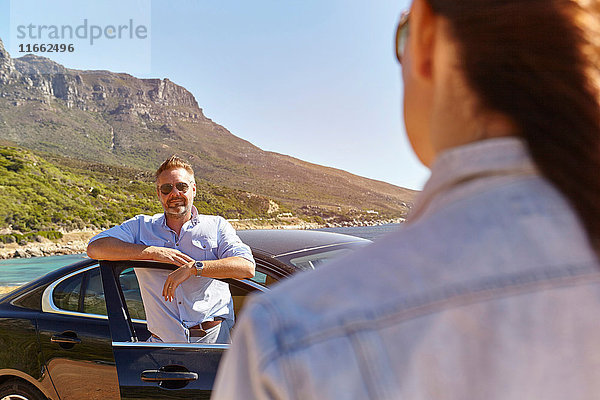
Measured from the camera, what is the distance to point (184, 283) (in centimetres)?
284

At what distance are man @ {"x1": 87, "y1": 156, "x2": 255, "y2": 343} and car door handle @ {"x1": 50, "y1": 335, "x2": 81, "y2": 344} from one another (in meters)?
0.41

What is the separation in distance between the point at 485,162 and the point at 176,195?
286cm

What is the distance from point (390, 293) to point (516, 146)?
21cm

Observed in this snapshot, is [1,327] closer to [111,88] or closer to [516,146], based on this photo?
[516,146]

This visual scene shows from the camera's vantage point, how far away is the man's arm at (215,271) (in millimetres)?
2662

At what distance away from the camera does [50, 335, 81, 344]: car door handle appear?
278 centimetres

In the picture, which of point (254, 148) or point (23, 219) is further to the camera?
point (254, 148)

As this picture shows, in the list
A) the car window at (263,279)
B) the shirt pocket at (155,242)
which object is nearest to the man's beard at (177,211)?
the shirt pocket at (155,242)

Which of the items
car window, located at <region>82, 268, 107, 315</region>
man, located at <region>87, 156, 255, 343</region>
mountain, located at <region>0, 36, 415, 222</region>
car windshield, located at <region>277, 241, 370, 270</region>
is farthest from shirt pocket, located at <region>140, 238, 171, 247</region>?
mountain, located at <region>0, 36, 415, 222</region>

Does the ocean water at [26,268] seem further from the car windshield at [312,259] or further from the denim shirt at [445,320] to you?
the denim shirt at [445,320]

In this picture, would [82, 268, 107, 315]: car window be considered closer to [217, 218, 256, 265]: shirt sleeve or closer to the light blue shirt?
the light blue shirt

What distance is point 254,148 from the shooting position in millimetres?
89188

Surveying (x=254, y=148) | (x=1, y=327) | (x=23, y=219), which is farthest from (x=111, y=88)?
(x=1, y=327)

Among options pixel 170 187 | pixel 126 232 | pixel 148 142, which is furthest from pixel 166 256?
pixel 148 142
